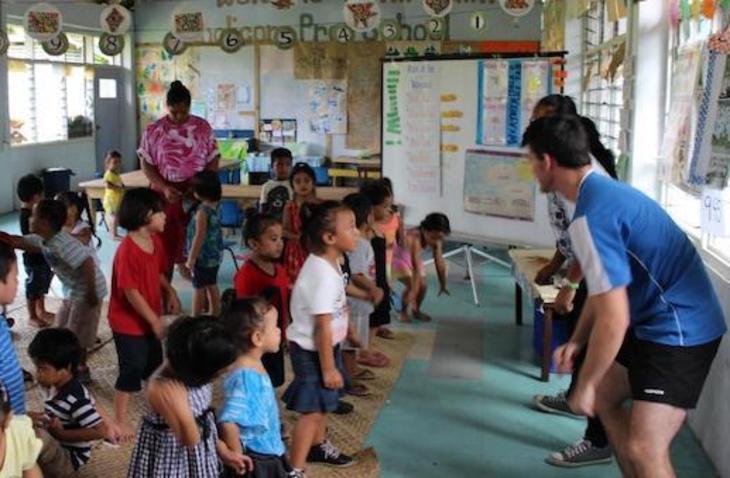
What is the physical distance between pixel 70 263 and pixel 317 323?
63.8 inches

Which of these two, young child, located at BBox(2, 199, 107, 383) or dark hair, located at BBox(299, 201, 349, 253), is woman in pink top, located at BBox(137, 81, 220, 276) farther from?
dark hair, located at BBox(299, 201, 349, 253)

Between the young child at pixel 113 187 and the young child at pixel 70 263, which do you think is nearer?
the young child at pixel 70 263

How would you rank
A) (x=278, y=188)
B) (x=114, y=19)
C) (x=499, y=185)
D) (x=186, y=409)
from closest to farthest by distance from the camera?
(x=186, y=409) → (x=278, y=188) → (x=499, y=185) → (x=114, y=19)

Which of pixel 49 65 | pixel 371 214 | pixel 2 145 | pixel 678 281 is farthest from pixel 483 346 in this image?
pixel 49 65

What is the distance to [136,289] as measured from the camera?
320cm

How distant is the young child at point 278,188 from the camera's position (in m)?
5.37

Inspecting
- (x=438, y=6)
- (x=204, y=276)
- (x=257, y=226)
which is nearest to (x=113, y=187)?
(x=204, y=276)

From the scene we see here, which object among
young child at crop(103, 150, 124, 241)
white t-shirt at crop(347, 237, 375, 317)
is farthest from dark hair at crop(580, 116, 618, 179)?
young child at crop(103, 150, 124, 241)

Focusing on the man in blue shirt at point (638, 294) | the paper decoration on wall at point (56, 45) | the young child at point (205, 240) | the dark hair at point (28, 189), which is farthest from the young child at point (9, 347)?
the paper decoration on wall at point (56, 45)

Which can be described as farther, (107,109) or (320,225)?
(107,109)

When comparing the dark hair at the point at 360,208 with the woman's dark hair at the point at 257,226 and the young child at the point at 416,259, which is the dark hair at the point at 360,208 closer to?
the woman's dark hair at the point at 257,226

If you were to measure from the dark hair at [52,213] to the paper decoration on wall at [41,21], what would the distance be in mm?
4603

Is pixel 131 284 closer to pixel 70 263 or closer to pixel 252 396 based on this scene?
pixel 70 263

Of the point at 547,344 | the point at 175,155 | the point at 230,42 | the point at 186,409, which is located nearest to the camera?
the point at 186,409
